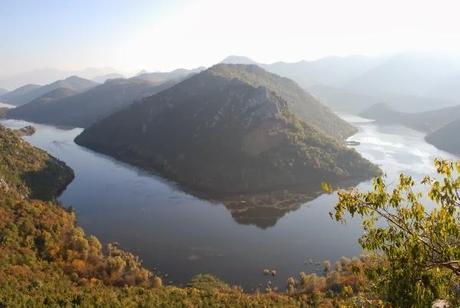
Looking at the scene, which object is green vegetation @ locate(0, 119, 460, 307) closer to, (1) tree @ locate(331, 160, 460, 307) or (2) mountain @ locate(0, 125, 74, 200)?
(1) tree @ locate(331, 160, 460, 307)

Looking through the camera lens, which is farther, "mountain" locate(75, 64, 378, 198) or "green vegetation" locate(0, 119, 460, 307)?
"mountain" locate(75, 64, 378, 198)

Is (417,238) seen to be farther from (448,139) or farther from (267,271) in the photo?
(448,139)

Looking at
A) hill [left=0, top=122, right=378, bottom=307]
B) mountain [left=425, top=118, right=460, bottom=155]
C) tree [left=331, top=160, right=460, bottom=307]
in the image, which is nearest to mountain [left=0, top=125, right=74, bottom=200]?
hill [left=0, top=122, right=378, bottom=307]

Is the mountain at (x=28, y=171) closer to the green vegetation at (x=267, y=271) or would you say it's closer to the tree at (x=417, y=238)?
the green vegetation at (x=267, y=271)

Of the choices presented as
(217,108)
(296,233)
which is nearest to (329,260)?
(296,233)

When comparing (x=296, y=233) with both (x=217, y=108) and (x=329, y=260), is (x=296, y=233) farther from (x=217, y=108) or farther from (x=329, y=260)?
(x=217, y=108)

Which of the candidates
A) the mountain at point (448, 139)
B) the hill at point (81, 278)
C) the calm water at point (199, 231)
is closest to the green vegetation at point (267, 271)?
the hill at point (81, 278)
